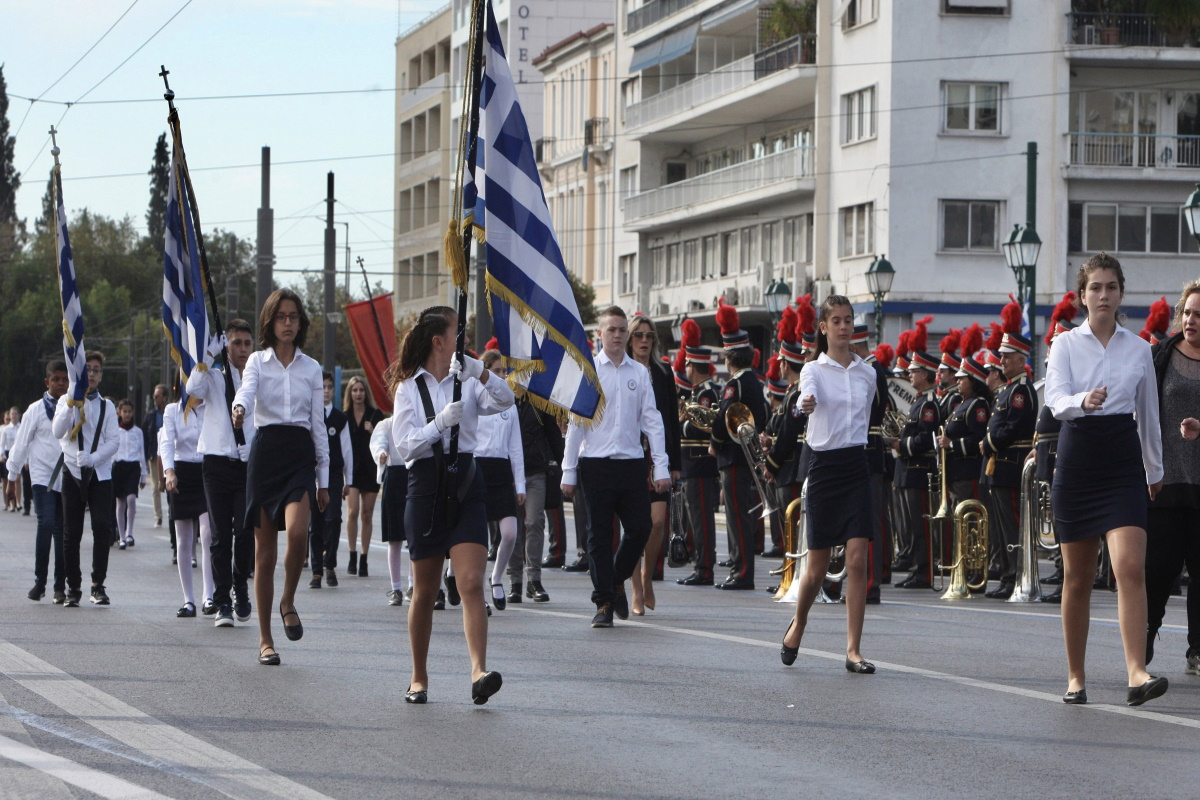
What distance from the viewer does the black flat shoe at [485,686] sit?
8.42m

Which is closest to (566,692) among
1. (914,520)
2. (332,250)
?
(914,520)

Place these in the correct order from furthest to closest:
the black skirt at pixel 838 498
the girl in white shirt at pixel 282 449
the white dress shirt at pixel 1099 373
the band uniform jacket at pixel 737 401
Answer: the band uniform jacket at pixel 737 401
the girl in white shirt at pixel 282 449
the black skirt at pixel 838 498
the white dress shirt at pixel 1099 373

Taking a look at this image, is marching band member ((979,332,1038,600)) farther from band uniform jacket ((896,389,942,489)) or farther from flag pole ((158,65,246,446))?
flag pole ((158,65,246,446))

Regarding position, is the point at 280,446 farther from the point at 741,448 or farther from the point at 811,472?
the point at 741,448

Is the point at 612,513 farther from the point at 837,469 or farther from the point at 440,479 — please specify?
the point at 440,479

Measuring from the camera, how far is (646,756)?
24.5ft

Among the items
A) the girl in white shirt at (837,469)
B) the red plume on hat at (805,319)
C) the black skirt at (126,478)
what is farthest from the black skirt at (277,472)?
the black skirt at (126,478)

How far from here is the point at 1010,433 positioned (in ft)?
51.2

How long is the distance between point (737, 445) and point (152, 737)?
9342 mm

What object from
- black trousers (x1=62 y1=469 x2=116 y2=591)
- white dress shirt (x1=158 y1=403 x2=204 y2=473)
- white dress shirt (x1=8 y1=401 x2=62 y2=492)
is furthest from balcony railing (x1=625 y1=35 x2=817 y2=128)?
black trousers (x1=62 y1=469 x2=116 y2=591)

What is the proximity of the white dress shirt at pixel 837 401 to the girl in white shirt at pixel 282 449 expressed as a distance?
2814 mm

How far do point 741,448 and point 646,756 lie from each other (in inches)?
366

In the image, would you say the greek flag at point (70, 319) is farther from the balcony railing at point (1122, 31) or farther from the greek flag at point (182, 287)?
the balcony railing at point (1122, 31)

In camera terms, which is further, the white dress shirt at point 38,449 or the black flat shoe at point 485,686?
the white dress shirt at point 38,449
